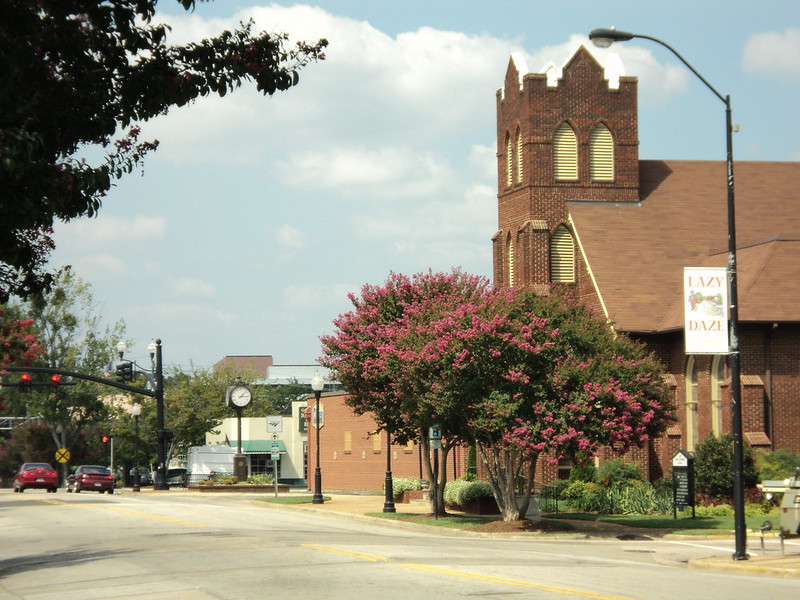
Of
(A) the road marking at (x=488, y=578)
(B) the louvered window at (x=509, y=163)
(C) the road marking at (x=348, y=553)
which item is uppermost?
(B) the louvered window at (x=509, y=163)

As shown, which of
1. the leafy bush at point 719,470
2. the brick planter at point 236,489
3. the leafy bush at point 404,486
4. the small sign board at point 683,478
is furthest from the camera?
the brick planter at point 236,489

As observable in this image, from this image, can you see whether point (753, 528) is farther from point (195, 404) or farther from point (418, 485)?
point (195, 404)

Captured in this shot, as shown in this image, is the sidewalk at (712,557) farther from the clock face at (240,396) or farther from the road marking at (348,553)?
the clock face at (240,396)

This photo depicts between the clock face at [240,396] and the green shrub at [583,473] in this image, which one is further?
the clock face at [240,396]

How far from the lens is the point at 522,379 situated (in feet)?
89.3

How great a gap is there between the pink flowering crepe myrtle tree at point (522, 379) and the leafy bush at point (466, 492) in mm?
3965

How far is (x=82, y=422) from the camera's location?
82250 mm

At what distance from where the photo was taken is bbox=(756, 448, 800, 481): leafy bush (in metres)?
35.6

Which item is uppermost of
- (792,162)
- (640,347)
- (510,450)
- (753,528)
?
(792,162)

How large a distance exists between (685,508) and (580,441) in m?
7.67

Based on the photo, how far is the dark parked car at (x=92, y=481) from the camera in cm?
→ 5584

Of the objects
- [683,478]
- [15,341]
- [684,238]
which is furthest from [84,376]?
[683,478]

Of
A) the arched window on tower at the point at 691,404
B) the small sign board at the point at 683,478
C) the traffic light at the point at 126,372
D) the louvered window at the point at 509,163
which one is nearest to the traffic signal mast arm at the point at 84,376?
the traffic light at the point at 126,372

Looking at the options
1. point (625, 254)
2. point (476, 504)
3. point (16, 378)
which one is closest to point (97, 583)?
point (476, 504)
